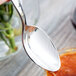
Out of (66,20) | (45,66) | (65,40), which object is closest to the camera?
(45,66)

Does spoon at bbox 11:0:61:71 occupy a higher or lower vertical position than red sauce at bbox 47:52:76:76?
higher

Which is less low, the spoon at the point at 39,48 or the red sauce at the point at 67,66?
the spoon at the point at 39,48

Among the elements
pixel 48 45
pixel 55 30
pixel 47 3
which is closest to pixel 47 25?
pixel 55 30

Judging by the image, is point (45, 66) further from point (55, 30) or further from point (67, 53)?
point (55, 30)

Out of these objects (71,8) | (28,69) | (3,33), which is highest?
(3,33)
